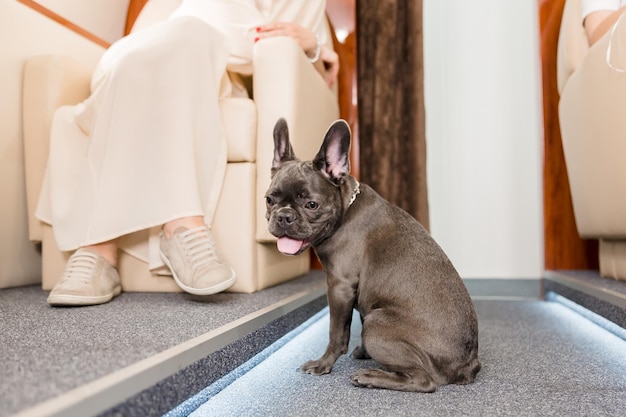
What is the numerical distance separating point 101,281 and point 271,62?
0.78 metres

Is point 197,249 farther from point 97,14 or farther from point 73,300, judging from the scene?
point 97,14

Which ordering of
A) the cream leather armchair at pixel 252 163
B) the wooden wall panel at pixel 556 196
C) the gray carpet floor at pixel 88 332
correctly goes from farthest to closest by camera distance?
1. the wooden wall panel at pixel 556 196
2. the cream leather armchair at pixel 252 163
3. the gray carpet floor at pixel 88 332

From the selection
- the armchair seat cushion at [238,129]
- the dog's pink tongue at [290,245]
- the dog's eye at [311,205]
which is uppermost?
the armchair seat cushion at [238,129]

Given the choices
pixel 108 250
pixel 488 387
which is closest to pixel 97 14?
pixel 108 250

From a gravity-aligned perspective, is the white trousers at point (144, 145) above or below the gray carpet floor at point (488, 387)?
above

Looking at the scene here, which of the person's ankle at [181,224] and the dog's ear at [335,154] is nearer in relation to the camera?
the dog's ear at [335,154]

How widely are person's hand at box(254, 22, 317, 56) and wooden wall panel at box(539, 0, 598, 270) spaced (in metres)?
1.12

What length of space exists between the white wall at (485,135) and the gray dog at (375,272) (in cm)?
144

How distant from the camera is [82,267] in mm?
1307

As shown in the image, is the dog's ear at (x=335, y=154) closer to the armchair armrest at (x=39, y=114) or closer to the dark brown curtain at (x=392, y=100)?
the armchair armrest at (x=39, y=114)

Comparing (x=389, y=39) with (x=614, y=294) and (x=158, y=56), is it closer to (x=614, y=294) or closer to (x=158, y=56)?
(x=158, y=56)

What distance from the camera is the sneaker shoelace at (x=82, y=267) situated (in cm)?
129

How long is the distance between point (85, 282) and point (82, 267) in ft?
0.16

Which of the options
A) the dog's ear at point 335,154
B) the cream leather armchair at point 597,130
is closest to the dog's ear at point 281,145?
the dog's ear at point 335,154
